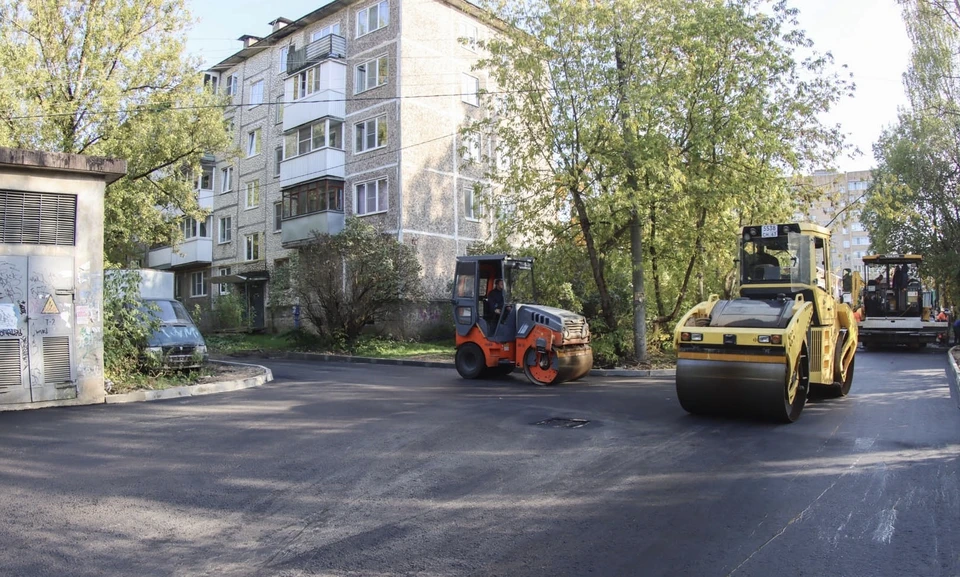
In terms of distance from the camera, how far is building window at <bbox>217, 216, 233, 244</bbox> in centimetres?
3794

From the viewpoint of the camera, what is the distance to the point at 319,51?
31297mm

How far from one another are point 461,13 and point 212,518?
29.2 metres

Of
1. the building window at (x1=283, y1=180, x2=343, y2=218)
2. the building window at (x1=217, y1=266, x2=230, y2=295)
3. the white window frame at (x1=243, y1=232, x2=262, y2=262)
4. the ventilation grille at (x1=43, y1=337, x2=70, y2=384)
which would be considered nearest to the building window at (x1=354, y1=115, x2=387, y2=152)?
the building window at (x1=283, y1=180, x2=343, y2=218)

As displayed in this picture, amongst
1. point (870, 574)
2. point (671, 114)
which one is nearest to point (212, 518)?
point (870, 574)

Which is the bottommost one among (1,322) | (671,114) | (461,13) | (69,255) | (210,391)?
(210,391)

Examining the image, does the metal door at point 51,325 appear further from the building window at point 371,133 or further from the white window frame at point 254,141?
the white window frame at point 254,141

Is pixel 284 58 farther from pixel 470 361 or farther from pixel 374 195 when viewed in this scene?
pixel 470 361

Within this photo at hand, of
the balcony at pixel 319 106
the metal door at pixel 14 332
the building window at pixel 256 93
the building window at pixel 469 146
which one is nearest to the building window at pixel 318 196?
the balcony at pixel 319 106

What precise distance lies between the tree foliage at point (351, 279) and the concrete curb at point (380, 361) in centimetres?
106

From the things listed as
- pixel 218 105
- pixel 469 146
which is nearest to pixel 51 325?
pixel 218 105

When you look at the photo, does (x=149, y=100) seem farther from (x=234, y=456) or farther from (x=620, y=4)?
(x=234, y=456)

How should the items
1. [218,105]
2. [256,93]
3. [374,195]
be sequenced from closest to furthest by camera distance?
[218,105] → [374,195] → [256,93]

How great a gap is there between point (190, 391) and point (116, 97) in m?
13.3

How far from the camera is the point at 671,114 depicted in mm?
16078
